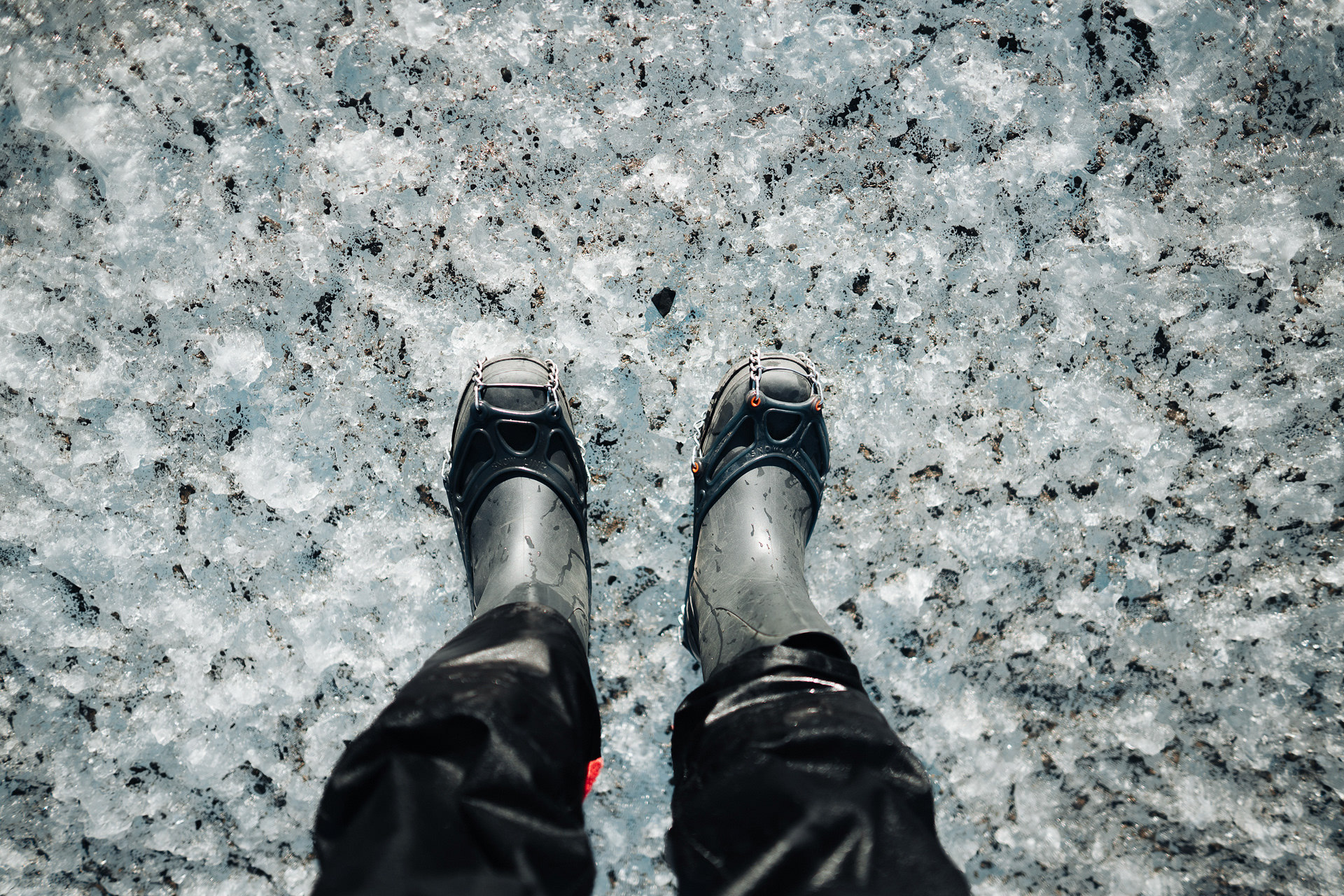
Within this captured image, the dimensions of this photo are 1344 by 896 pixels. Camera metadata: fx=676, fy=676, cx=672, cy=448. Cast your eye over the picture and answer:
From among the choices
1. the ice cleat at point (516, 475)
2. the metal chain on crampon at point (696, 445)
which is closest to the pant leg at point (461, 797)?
the ice cleat at point (516, 475)

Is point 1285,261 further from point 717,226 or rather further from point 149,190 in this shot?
point 149,190

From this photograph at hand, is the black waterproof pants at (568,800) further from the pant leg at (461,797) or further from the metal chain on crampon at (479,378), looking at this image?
the metal chain on crampon at (479,378)

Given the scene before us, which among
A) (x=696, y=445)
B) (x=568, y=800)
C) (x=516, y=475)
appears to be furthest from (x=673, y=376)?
(x=568, y=800)

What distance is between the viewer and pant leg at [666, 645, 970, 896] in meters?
0.54

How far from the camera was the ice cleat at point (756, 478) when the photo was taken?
0.91m

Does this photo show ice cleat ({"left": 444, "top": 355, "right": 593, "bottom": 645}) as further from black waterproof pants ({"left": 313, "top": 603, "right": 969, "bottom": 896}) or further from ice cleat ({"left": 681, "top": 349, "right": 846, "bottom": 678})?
black waterproof pants ({"left": 313, "top": 603, "right": 969, "bottom": 896})

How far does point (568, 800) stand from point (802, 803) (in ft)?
0.68

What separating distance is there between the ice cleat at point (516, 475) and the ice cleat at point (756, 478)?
168mm

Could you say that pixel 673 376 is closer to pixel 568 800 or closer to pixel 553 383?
pixel 553 383

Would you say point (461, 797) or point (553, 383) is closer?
point (461, 797)

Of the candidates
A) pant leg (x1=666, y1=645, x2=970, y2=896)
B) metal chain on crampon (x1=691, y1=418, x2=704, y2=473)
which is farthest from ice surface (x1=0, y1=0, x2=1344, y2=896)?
pant leg (x1=666, y1=645, x2=970, y2=896)

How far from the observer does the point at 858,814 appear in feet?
1.80

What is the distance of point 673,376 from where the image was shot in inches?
39.9

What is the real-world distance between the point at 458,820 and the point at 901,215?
95cm
